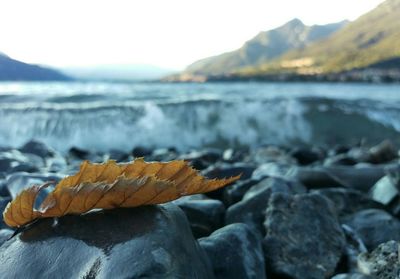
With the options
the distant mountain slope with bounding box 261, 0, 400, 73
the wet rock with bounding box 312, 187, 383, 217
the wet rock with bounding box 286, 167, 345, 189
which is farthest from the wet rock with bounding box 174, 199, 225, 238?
the distant mountain slope with bounding box 261, 0, 400, 73

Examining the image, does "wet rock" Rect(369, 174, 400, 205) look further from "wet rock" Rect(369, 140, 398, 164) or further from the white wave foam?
the white wave foam

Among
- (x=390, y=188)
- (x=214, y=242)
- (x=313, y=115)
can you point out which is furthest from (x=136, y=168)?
(x=313, y=115)

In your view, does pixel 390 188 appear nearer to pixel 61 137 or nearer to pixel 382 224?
pixel 382 224

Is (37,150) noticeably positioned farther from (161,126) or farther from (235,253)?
(161,126)

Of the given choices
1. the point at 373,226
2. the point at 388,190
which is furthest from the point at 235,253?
the point at 388,190

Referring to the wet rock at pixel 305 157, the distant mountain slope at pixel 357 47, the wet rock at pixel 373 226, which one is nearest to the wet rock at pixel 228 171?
the wet rock at pixel 373 226
